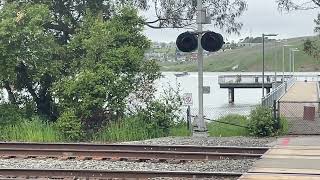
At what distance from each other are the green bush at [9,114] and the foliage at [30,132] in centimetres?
75

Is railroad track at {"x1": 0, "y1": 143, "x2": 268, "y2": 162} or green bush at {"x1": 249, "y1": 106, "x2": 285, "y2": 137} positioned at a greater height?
green bush at {"x1": 249, "y1": 106, "x2": 285, "y2": 137}

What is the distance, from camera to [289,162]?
543 inches

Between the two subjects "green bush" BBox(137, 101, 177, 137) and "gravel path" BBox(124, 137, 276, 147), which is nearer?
"gravel path" BBox(124, 137, 276, 147)

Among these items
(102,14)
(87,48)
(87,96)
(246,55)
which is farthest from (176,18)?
(246,55)

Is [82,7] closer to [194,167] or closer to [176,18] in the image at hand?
[176,18]

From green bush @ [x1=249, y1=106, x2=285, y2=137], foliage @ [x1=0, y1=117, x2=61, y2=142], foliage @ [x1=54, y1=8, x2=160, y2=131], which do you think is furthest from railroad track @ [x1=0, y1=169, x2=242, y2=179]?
foliage @ [x1=54, y1=8, x2=160, y2=131]

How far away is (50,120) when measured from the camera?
89.7ft

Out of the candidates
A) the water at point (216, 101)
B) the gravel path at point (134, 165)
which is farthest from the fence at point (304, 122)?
the gravel path at point (134, 165)

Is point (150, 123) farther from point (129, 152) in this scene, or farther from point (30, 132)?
point (129, 152)

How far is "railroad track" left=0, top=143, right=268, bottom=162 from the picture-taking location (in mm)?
15539

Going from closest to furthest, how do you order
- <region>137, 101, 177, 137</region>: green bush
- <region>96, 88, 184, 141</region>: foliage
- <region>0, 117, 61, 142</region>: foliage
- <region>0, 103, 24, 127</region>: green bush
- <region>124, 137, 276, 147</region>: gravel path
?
<region>124, 137, 276, 147</region>: gravel path → <region>0, 117, 61, 142</region>: foliage → <region>96, 88, 184, 141</region>: foliage → <region>137, 101, 177, 137</region>: green bush → <region>0, 103, 24, 127</region>: green bush

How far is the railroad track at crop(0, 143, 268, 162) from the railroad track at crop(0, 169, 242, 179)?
254 centimetres

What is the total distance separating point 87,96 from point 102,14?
6218mm

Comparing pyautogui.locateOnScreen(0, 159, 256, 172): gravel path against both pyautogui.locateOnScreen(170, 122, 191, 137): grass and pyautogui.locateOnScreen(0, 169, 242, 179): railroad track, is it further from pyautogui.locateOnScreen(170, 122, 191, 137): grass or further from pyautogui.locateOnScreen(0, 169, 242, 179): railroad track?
pyautogui.locateOnScreen(170, 122, 191, 137): grass
